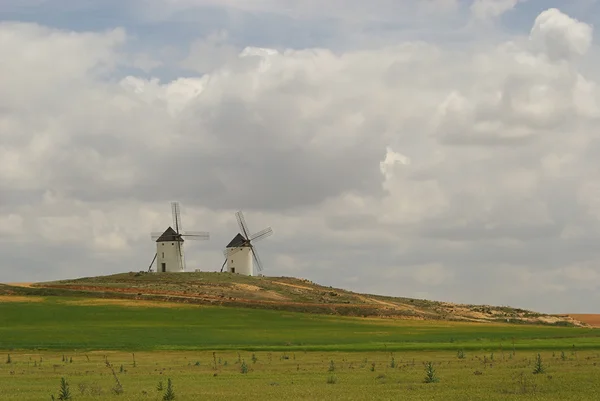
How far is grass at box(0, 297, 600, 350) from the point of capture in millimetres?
65438

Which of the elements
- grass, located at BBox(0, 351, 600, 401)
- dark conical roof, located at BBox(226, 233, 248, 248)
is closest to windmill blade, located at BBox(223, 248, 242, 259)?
dark conical roof, located at BBox(226, 233, 248, 248)

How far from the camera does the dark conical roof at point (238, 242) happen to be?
157 meters

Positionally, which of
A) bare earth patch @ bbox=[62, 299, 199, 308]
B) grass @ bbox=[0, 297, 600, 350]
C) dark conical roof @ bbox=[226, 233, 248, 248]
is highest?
dark conical roof @ bbox=[226, 233, 248, 248]

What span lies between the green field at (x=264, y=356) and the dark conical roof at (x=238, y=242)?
5183 centimetres

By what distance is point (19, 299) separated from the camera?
107 meters

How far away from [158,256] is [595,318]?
7491 centimetres

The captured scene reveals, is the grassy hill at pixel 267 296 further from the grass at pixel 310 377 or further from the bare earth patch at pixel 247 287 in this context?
the grass at pixel 310 377

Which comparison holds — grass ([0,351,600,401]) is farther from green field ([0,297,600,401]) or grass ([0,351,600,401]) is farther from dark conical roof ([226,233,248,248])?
dark conical roof ([226,233,248,248])

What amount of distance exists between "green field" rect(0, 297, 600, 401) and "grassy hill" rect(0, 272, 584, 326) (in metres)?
5.70

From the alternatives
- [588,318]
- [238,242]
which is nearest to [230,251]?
[238,242]

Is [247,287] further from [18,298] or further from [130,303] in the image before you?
[18,298]

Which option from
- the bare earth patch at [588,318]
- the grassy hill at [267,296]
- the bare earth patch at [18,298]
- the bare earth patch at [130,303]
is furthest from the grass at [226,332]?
the bare earth patch at [588,318]

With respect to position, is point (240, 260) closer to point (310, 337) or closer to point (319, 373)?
point (310, 337)

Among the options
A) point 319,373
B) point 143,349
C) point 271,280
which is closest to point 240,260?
point 271,280
